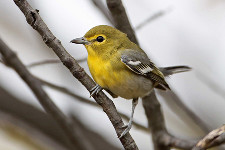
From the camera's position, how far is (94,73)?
2.70 metres

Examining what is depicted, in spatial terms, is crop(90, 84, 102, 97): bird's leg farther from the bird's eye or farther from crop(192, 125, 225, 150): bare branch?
the bird's eye

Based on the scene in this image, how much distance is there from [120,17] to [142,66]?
48 cm

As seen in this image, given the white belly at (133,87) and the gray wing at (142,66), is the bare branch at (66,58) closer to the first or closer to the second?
the white belly at (133,87)

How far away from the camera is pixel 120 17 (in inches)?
105

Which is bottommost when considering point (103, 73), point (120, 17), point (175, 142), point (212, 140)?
point (212, 140)

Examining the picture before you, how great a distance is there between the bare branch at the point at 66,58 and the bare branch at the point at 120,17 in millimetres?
707

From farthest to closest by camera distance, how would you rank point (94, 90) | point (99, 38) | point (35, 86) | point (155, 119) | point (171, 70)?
1. point (171, 70)
2. point (155, 119)
3. point (99, 38)
4. point (35, 86)
5. point (94, 90)

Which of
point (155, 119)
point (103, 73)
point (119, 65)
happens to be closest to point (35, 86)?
point (103, 73)

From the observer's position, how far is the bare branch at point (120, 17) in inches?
98.7

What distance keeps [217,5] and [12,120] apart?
2991 mm

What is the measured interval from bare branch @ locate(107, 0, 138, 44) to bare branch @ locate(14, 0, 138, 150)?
2.32 ft

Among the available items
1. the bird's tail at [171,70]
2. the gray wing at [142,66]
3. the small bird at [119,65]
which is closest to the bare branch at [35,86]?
the small bird at [119,65]

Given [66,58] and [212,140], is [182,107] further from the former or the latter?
[66,58]

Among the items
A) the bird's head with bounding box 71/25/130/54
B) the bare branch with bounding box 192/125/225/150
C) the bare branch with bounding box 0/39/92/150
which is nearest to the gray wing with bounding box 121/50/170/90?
the bird's head with bounding box 71/25/130/54
